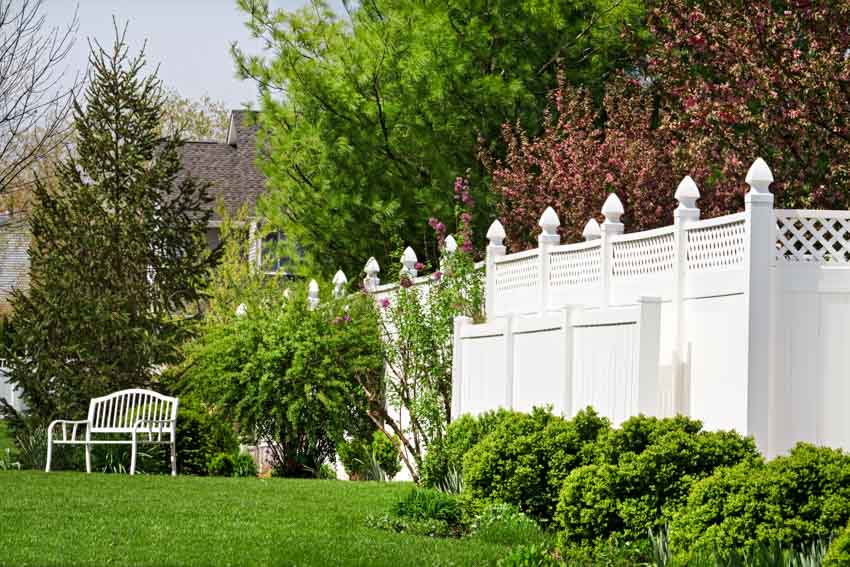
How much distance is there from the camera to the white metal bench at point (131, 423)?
16203mm

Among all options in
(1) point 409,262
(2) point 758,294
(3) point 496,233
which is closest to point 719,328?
(2) point 758,294

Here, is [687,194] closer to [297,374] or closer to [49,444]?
[297,374]

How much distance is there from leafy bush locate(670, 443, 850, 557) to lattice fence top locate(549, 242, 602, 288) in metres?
4.03

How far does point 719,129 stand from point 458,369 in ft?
14.9

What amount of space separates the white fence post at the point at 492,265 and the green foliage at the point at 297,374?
8.96 ft

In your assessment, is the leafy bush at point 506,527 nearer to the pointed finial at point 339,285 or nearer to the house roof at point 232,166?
the pointed finial at point 339,285

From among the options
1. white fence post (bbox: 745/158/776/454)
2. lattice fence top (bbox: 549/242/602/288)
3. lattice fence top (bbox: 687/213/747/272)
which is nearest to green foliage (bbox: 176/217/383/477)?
lattice fence top (bbox: 549/242/602/288)

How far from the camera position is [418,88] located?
20.0 m

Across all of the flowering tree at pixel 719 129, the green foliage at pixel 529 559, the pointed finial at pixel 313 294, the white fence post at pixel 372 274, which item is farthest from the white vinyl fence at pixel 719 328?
the pointed finial at pixel 313 294

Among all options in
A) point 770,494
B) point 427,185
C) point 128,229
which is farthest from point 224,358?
point 770,494

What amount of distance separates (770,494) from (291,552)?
3.20 m

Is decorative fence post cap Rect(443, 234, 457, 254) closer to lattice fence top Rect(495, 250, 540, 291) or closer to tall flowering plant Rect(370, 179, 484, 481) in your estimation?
tall flowering plant Rect(370, 179, 484, 481)

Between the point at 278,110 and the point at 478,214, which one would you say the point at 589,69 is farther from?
the point at 278,110

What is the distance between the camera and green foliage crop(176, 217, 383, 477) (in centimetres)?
1683
